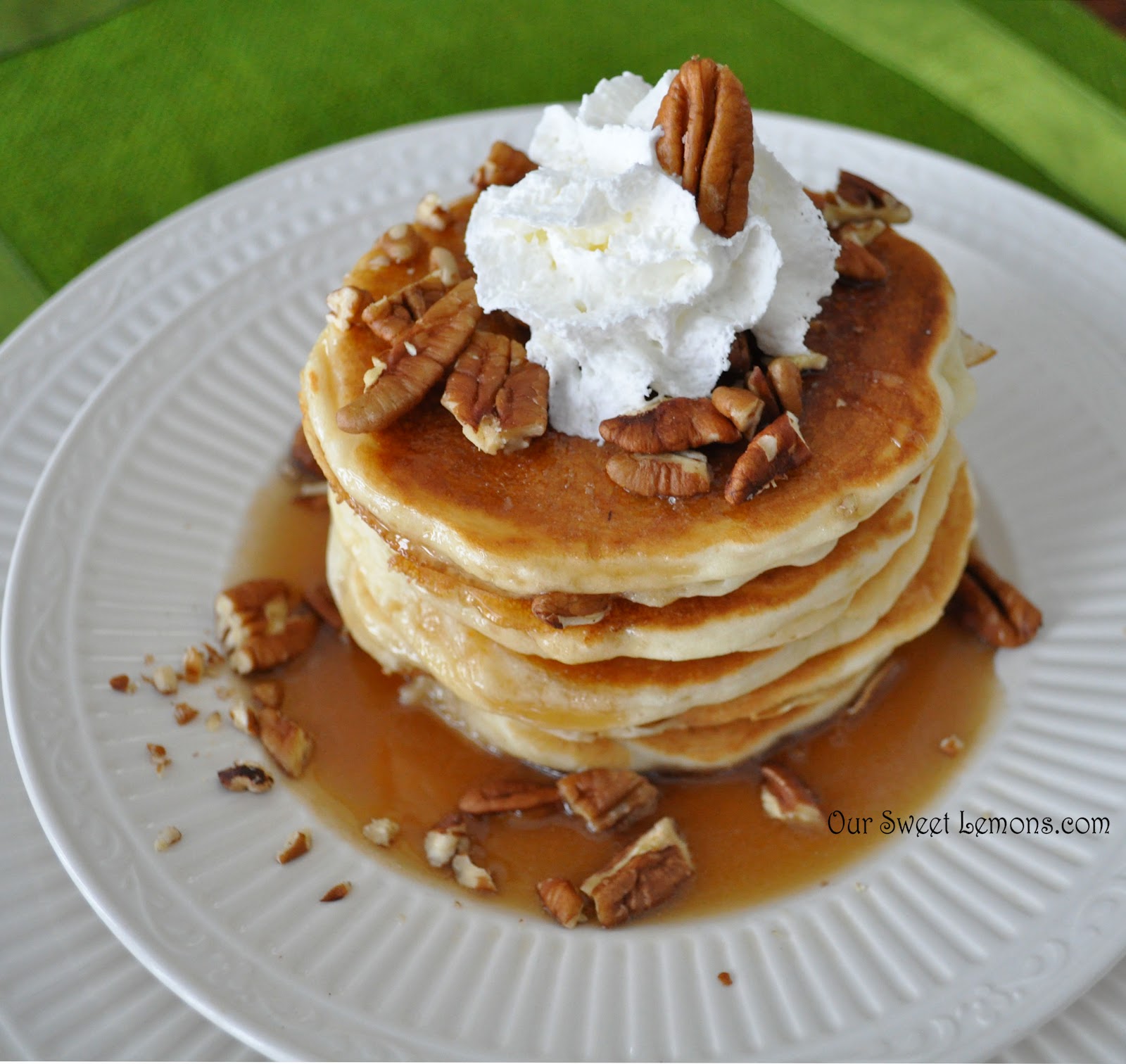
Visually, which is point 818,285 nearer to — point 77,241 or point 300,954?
point 300,954

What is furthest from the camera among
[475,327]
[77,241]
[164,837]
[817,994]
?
[77,241]

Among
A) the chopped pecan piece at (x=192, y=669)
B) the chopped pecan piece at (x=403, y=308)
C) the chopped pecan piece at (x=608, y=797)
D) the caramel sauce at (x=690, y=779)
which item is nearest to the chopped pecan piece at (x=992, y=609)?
the caramel sauce at (x=690, y=779)

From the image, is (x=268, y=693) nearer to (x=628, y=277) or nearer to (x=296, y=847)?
(x=296, y=847)

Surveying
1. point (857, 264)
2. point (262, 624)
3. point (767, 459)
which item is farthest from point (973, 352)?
point (262, 624)

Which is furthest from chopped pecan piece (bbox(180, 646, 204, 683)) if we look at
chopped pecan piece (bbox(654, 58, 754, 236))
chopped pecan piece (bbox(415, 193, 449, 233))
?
chopped pecan piece (bbox(654, 58, 754, 236))

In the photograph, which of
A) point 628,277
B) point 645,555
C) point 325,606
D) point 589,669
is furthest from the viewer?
point 325,606

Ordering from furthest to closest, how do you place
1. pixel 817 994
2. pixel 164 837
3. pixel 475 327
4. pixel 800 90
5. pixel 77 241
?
pixel 800 90 → pixel 77 241 → pixel 475 327 → pixel 164 837 → pixel 817 994

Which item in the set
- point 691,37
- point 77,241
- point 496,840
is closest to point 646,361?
point 496,840
